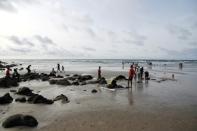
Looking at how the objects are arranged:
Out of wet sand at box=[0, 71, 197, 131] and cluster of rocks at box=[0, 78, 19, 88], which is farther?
cluster of rocks at box=[0, 78, 19, 88]

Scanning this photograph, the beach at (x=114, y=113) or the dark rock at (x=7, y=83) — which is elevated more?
the dark rock at (x=7, y=83)

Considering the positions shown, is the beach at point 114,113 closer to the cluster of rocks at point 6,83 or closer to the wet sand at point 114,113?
the wet sand at point 114,113

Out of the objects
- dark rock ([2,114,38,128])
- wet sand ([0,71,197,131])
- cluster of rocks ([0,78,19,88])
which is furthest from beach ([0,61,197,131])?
cluster of rocks ([0,78,19,88])

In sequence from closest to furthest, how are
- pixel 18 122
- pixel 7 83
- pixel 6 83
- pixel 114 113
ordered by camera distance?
pixel 18 122 < pixel 114 113 < pixel 6 83 < pixel 7 83

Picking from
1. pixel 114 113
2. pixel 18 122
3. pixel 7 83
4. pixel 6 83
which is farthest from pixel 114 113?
pixel 7 83

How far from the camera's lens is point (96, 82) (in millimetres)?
32406

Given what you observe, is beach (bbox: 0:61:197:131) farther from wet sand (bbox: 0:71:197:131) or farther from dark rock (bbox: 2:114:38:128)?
dark rock (bbox: 2:114:38:128)

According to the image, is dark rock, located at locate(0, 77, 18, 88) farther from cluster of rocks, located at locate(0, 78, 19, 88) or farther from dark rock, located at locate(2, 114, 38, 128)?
dark rock, located at locate(2, 114, 38, 128)

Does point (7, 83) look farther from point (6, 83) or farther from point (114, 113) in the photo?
point (114, 113)

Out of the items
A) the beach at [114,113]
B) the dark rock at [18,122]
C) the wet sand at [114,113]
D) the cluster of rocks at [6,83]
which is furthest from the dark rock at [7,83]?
the dark rock at [18,122]

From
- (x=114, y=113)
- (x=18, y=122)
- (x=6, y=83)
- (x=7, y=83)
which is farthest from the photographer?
(x=7, y=83)

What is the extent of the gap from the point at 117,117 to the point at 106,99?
586cm

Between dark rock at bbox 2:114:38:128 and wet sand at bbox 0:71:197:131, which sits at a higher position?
dark rock at bbox 2:114:38:128

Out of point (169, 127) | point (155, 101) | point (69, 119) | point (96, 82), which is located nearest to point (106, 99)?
point (155, 101)
